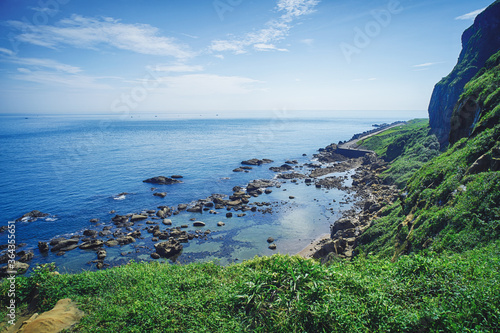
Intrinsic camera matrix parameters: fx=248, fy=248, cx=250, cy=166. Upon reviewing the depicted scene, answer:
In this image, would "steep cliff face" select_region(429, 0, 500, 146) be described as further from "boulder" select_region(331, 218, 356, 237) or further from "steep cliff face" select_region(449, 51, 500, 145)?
"boulder" select_region(331, 218, 356, 237)

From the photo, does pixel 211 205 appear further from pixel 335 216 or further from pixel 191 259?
pixel 335 216

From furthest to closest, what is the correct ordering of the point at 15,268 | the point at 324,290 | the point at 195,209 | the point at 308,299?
the point at 195,209, the point at 15,268, the point at 324,290, the point at 308,299

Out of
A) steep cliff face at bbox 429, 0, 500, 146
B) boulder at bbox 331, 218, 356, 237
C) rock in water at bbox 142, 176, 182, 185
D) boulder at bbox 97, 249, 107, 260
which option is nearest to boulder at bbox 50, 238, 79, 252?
boulder at bbox 97, 249, 107, 260

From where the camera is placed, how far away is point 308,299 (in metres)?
8.73

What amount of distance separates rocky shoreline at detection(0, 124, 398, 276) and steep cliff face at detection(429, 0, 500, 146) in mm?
18425

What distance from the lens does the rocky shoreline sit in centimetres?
2827

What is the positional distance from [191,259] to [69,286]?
17.6 metres

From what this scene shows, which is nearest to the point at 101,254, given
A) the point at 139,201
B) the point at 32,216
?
the point at 139,201

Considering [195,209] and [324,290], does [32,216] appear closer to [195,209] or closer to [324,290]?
[195,209]

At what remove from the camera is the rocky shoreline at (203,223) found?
2827 centimetres

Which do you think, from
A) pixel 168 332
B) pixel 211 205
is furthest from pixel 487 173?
pixel 211 205

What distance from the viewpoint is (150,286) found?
37.9ft

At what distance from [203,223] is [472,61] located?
74636 mm

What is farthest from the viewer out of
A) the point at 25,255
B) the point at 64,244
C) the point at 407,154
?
the point at 407,154
